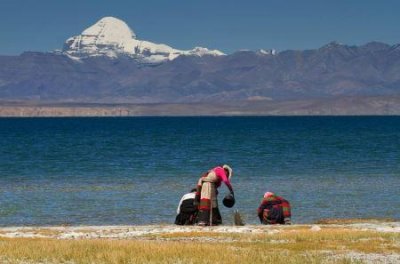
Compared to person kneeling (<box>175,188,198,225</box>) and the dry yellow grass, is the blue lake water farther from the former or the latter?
the dry yellow grass

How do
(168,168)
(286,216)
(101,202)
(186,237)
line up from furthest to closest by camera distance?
(168,168)
(101,202)
(286,216)
(186,237)

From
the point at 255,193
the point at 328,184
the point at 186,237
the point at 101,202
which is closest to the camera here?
the point at 186,237

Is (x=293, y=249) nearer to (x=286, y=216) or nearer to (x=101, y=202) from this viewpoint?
(x=286, y=216)

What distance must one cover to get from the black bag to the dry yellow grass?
613 cm

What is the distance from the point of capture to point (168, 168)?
293ft

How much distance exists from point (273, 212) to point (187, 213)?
3.30 metres

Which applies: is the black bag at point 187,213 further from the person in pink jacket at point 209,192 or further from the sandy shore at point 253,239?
the sandy shore at point 253,239

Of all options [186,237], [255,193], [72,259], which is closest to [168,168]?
[255,193]

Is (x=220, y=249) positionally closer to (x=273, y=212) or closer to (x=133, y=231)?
(x=133, y=231)

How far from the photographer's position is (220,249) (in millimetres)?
22016

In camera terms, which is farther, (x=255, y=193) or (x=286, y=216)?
(x=255, y=193)

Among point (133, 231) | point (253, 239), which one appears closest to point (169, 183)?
point (133, 231)

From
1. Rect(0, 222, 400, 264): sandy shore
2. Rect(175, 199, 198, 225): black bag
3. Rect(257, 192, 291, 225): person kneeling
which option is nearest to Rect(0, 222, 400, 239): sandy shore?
Rect(0, 222, 400, 264): sandy shore

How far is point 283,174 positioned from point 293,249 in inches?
2201
